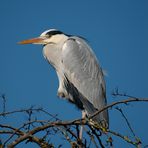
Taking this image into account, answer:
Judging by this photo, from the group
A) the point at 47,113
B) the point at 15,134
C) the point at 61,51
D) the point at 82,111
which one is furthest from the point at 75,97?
the point at 15,134

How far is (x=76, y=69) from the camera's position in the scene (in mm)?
4828

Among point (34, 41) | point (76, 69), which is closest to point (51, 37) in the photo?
point (34, 41)

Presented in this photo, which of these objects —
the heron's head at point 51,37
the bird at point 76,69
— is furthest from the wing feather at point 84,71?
the heron's head at point 51,37

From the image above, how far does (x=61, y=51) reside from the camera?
4.99 metres

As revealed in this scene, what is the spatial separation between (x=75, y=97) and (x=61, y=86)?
224mm

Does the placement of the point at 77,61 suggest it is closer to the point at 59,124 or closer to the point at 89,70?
the point at 89,70

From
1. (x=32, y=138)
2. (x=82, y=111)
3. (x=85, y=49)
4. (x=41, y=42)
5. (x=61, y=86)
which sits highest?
(x=41, y=42)

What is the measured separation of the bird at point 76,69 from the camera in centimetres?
468

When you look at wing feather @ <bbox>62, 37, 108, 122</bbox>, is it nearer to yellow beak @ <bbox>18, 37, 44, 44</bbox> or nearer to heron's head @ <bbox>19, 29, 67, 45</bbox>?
heron's head @ <bbox>19, 29, 67, 45</bbox>

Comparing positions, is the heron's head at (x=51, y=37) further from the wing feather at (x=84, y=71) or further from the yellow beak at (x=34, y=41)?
the wing feather at (x=84, y=71)

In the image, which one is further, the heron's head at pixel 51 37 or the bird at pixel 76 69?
the heron's head at pixel 51 37

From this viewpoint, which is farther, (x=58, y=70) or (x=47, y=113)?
(x=58, y=70)

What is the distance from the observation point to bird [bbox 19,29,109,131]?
468 centimetres

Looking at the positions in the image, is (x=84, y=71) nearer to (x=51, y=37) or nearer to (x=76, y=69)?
(x=76, y=69)
